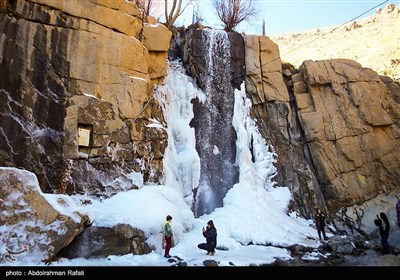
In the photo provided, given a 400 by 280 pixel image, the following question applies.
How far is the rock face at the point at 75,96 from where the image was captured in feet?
34.6

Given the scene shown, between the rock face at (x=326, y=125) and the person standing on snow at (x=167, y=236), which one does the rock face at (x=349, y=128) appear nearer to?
the rock face at (x=326, y=125)

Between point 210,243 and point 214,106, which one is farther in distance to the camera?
point 214,106

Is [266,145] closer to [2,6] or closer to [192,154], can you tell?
[192,154]

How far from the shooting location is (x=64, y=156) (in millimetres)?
10758

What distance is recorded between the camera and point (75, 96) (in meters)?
11.3

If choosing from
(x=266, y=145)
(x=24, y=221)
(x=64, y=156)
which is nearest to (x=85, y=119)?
(x=64, y=156)

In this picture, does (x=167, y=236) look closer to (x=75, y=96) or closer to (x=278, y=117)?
(x=75, y=96)

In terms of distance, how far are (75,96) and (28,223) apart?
15.3ft

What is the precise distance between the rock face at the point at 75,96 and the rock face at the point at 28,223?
1658 millimetres

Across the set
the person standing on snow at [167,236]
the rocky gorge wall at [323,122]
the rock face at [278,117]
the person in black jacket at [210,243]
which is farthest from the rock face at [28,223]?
the rock face at [278,117]

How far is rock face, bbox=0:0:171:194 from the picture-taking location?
415 inches

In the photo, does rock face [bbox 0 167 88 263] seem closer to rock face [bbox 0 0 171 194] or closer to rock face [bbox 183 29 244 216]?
rock face [bbox 0 0 171 194]

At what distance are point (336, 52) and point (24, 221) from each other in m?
27.7

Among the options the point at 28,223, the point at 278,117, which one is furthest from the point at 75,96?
the point at 278,117
